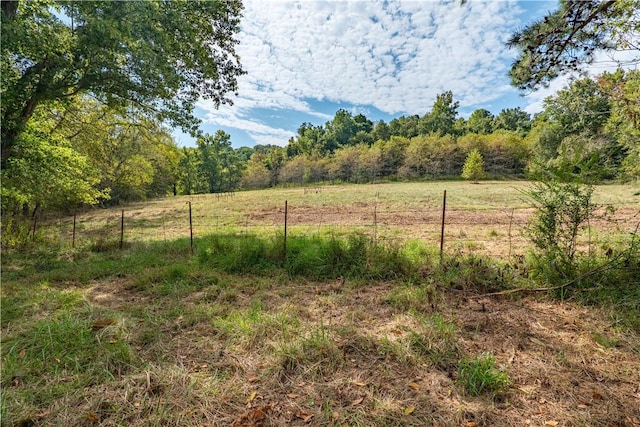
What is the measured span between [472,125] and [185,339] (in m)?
90.2

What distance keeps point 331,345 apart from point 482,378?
1.30 meters

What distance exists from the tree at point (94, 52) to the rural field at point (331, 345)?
12.0ft

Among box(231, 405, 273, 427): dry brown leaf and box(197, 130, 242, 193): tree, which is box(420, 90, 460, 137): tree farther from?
box(231, 405, 273, 427): dry brown leaf

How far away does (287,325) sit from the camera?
3.20 metres

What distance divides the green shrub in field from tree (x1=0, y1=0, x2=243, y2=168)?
23.8 feet

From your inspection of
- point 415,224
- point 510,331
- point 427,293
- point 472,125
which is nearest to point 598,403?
point 510,331

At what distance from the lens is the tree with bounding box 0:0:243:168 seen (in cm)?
496

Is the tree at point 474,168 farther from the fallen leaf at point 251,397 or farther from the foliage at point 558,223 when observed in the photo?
the fallen leaf at point 251,397

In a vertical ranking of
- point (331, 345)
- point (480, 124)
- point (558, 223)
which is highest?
point (480, 124)

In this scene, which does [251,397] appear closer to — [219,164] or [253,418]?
[253,418]

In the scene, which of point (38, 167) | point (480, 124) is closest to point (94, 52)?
point (38, 167)

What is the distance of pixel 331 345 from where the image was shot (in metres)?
2.72

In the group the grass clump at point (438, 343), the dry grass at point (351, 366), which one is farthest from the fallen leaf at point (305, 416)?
the grass clump at point (438, 343)

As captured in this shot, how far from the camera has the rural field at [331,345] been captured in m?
2.04
